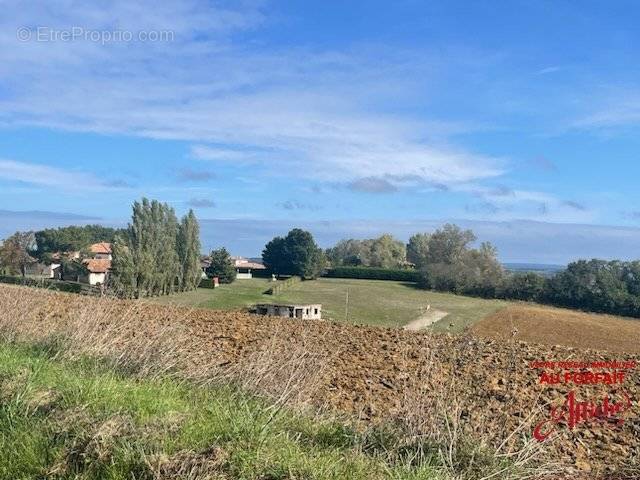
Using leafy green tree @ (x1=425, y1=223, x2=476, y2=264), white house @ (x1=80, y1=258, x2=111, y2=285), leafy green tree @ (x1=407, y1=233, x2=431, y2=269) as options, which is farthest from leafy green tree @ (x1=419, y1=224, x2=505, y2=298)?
white house @ (x1=80, y1=258, x2=111, y2=285)

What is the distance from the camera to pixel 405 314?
31.4 metres

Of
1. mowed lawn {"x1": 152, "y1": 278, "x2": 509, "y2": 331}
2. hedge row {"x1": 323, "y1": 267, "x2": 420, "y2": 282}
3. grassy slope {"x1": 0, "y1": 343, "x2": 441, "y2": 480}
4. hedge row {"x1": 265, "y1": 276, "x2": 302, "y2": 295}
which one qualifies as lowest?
mowed lawn {"x1": 152, "y1": 278, "x2": 509, "y2": 331}

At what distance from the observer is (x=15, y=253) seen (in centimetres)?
4719

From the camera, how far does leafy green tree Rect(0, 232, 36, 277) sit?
45.1 meters

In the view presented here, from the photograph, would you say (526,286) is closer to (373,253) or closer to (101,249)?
(373,253)

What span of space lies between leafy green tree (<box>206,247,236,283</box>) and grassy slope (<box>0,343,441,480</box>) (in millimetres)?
45473

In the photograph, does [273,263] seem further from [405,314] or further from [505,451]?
[505,451]

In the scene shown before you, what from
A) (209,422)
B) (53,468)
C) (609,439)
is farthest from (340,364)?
(53,468)

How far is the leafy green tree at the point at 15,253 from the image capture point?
45125 millimetres

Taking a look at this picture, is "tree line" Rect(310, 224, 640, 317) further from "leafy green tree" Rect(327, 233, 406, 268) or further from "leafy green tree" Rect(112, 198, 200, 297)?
"leafy green tree" Rect(112, 198, 200, 297)

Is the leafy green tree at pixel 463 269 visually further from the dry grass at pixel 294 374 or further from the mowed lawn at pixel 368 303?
the dry grass at pixel 294 374

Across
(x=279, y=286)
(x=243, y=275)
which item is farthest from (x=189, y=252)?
(x=243, y=275)

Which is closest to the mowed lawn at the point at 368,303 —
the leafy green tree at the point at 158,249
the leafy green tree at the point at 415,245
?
the leafy green tree at the point at 158,249

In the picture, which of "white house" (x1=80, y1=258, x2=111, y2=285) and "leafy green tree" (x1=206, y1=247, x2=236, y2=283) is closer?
"white house" (x1=80, y1=258, x2=111, y2=285)
